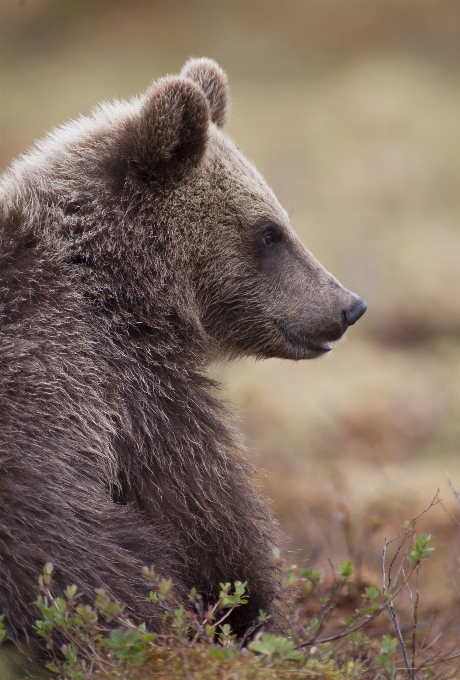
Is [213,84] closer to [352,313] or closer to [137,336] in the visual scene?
[352,313]

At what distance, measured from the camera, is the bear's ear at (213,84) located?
5168 mm

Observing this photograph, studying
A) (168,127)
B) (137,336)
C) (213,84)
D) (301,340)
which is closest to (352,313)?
(301,340)

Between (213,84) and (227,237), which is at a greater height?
(213,84)

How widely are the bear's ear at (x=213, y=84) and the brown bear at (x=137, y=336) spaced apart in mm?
578

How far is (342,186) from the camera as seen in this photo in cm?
1861

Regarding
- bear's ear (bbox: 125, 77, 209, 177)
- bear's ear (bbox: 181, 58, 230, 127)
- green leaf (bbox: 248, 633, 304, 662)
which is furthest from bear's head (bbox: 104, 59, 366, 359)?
green leaf (bbox: 248, 633, 304, 662)

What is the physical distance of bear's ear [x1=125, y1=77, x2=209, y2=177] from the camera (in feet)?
13.4

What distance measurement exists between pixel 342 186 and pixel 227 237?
14626 millimetres

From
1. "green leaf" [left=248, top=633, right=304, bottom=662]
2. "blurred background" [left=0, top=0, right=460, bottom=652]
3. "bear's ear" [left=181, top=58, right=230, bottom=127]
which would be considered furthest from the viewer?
"blurred background" [left=0, top=0, right=460, bottom=652]

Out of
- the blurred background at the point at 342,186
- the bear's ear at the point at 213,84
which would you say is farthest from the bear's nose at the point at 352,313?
the bear's ear at the point at 213,84

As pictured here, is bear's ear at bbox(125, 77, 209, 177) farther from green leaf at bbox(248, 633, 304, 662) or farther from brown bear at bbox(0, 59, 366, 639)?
green leaf at bbox(248, 633, 304, 662)

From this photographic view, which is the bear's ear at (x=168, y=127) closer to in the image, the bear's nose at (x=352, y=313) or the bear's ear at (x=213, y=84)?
the bear's ear at (x=213, y=84)

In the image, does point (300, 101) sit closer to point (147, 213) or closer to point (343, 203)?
point (343, 203)

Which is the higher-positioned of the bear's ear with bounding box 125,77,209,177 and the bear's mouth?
the bear's ear with bounding box 125,77,209,177
